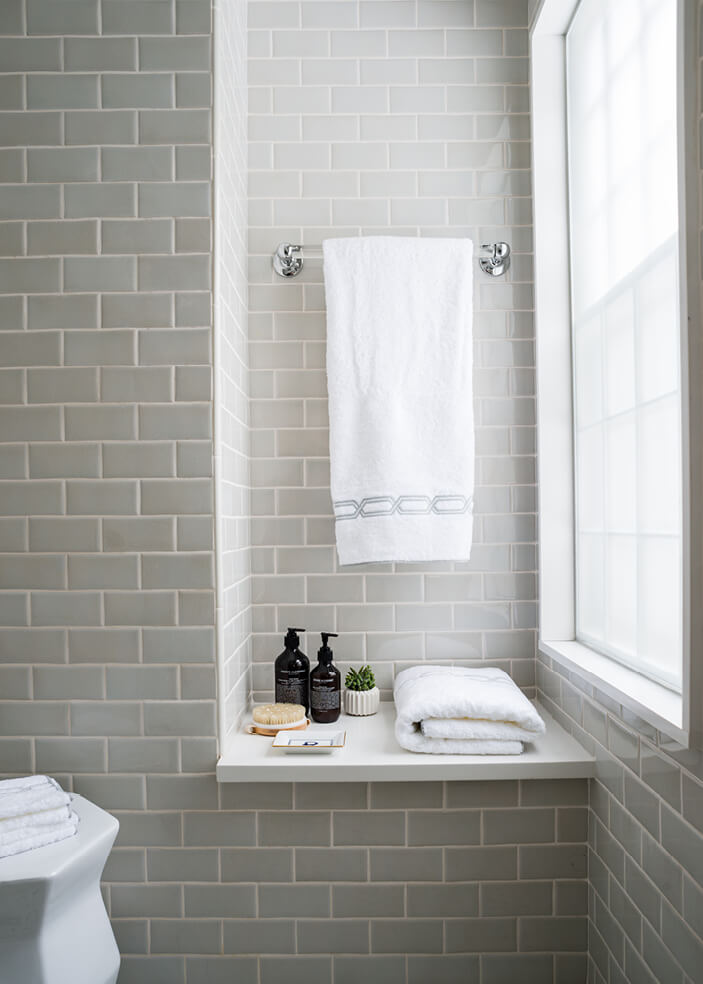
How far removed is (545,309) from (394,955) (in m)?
1.60

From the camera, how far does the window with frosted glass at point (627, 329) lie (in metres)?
1.34

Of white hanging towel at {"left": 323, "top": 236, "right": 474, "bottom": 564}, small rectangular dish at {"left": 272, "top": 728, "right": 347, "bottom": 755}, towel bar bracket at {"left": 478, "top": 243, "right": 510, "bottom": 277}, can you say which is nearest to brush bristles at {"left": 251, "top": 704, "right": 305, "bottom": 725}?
small rectangular dish at {"left": 272, "top": 728, "right": 347, "bottom": 755}

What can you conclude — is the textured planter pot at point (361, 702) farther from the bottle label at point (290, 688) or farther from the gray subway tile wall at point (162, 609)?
the gray subway tile wall at point (162, 609)

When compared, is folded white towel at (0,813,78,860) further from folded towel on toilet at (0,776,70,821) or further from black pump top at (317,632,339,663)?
black pump top at (317,632,339,663)

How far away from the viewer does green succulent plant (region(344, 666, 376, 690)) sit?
1.87 m

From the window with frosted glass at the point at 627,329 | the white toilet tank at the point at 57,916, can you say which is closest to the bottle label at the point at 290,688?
the white toilet tank at the point at 57,916

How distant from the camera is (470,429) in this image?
187cm

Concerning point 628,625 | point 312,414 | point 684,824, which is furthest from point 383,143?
point 684,824

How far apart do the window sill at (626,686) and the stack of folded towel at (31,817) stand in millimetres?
1059

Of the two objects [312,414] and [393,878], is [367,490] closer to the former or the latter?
[312,414]

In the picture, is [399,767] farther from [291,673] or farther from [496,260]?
[496,260]

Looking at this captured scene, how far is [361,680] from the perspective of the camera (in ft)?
6.15

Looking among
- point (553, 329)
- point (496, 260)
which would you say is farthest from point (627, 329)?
point (496, 260)

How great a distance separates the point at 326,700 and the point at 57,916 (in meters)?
0.73
